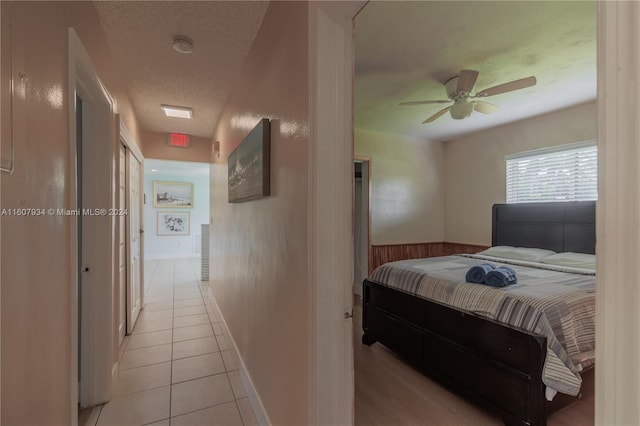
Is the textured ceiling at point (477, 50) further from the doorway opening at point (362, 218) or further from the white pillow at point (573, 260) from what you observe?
the white pillow at point (573, 260)

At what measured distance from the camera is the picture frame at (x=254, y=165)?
1.56m

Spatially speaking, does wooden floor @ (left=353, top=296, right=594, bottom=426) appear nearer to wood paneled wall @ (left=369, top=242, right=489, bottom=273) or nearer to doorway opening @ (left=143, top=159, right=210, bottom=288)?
wood paneled wall @ (left=369, top=242, right=489, bottom=273)

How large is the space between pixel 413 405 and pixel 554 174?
3233mm

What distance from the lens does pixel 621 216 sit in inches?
14.2

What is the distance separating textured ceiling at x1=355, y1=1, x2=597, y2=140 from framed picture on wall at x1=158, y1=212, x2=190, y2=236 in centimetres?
648

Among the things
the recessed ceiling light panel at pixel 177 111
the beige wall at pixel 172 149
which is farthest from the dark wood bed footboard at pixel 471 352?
the beige wall at pixel 172 149

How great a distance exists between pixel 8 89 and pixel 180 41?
1.42m

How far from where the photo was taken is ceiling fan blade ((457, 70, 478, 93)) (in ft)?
7.55

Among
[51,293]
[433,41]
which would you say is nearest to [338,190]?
[51,293]

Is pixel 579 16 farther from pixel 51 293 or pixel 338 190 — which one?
pixel 51 293

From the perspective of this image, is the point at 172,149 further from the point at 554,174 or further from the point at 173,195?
the point at 554,174

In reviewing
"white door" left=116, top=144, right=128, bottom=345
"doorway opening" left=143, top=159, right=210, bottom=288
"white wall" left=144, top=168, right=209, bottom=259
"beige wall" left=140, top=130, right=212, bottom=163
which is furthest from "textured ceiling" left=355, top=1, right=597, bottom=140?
"white wall" left=144, top=168, right=209, bottom=259

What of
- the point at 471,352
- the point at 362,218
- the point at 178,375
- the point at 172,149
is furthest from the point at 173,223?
the point at 471,352

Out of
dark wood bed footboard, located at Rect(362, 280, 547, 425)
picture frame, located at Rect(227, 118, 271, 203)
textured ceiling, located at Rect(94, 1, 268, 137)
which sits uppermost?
textured ceiling, located at Rect(94, 1, 268, 137)
